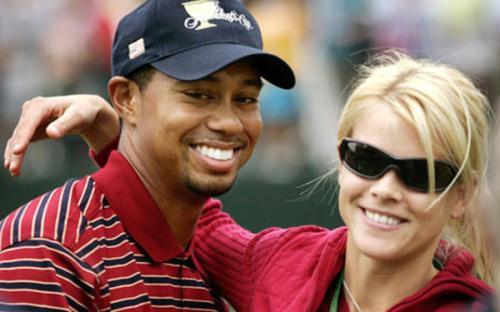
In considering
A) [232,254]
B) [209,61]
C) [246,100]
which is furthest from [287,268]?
[209,61]

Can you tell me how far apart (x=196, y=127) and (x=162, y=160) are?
158mm

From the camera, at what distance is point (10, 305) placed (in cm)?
354

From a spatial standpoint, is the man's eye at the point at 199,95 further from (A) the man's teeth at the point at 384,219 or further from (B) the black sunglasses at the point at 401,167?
(A) the man's teeth at the point at 384,219

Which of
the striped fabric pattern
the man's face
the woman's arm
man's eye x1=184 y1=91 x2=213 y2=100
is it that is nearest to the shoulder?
the striped fabric pattern

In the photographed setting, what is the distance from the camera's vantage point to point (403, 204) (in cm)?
344

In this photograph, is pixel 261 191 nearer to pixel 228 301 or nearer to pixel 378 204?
pixel 228 301

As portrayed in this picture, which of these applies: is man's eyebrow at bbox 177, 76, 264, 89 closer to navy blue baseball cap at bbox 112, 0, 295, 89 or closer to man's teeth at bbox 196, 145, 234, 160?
navy blue baseball cap at bbox 112, 0, 295, 89

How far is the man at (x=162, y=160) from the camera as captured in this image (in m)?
3.70

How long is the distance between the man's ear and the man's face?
39 millimetres

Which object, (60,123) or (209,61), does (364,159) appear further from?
(60,123)

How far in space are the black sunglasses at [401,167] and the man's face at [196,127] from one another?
1.82 ft

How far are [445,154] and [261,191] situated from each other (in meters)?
5.72

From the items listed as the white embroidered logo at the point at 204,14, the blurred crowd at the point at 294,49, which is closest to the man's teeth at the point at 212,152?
the white embroidered logo at the point at 204,14

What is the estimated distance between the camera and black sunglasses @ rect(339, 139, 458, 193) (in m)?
3.41
